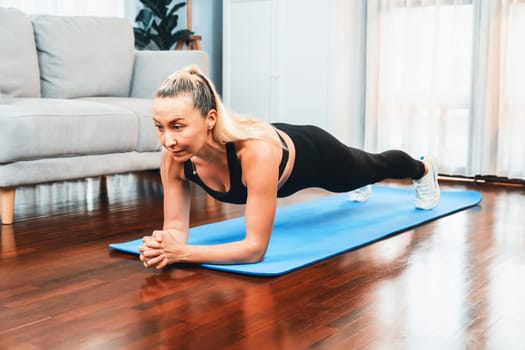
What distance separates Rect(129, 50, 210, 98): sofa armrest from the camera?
12.5 ft

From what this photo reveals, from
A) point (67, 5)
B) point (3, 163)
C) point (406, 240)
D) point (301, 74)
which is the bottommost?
point (406, 240)

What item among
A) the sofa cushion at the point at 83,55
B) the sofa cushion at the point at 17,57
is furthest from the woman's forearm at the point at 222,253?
the sofa cushion at the point at 83,55

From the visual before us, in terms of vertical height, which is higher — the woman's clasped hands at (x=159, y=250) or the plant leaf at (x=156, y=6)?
the plant leaf at (x=156, y=6)

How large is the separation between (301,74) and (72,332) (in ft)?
11.0

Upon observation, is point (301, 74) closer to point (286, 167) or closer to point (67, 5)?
point (67, 5)

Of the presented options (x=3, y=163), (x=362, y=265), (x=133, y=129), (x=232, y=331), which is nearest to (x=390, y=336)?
(x=232, y=331)

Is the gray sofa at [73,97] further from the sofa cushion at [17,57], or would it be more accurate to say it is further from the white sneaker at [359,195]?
the white sneaker at [359,195]

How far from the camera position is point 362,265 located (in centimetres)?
212

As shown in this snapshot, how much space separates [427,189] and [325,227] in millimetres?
621

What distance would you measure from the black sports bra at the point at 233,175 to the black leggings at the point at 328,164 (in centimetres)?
10

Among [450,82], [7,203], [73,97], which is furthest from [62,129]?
[450,82]

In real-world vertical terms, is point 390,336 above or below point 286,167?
below

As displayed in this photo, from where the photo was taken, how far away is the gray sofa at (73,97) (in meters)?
2.71

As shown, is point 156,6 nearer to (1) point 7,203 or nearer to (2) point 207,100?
(1) point 7,203
